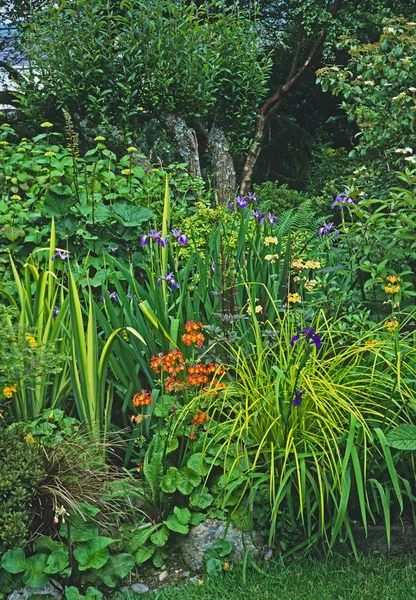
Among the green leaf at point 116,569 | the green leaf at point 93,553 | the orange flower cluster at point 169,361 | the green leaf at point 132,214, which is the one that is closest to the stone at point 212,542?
the green leaf at point 116,569

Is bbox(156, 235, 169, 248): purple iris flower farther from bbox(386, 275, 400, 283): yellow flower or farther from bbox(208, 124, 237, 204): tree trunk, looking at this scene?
bbox(208, 124, 237, 204): tree trunk

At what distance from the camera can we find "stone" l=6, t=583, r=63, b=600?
2697 millimetres

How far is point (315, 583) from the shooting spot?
2812 mm

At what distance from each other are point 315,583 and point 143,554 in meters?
0.74

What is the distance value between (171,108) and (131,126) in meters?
0.51

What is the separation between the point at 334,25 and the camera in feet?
30.1

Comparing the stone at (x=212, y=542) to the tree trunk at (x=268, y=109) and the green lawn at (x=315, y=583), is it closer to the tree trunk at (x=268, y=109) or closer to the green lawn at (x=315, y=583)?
the green lawn at (x=315, y=583)

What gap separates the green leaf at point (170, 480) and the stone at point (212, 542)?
0.21 m

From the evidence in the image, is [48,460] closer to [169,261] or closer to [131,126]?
[169,261]

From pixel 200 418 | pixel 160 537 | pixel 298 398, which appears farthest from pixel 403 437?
pixel 160 537

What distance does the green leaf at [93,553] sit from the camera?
2.76m

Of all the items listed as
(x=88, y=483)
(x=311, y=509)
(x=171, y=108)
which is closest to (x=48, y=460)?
(x=88, y=483)

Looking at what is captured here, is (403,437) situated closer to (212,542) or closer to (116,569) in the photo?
(212,542)

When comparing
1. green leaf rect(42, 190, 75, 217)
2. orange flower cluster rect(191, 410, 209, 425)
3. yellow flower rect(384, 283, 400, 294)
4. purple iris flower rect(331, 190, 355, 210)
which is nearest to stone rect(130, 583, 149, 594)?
orange flower cluster rect(191, 410, 209, 425)
